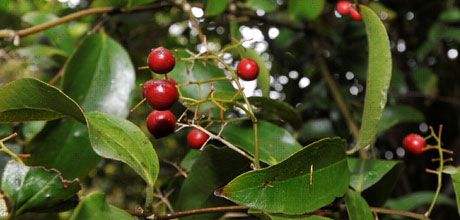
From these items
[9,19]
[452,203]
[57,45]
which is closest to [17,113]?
[57,45]

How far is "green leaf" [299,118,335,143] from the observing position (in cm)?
135

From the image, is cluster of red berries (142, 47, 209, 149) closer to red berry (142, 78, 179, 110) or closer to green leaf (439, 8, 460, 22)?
red berry (142, 78, 179, 110)

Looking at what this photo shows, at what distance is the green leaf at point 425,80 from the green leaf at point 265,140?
121 centimetres

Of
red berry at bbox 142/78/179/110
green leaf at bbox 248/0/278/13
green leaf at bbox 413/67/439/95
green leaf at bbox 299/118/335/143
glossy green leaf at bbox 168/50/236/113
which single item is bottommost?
green leaf at bbox 413/67/439/95

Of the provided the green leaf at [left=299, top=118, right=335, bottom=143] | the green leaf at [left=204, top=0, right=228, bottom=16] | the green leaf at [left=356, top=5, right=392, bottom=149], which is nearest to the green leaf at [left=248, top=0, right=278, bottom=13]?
the green leaf at [left=204, top=0, right=228, bottom=16]

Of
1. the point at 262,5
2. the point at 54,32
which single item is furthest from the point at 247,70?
the point at 54,32

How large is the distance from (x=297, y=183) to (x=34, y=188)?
0.35 meters

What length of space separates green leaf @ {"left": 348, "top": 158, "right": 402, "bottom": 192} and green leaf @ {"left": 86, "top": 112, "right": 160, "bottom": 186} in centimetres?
38

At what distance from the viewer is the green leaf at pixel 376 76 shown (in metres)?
0.70

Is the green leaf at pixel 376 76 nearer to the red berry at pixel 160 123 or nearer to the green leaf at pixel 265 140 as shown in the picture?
the green leaf at pixel 265 140

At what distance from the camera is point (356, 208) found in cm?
67

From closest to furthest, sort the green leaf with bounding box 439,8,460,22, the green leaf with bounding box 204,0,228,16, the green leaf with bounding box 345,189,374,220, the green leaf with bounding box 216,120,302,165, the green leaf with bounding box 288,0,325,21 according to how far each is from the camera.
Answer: the green leaf with bounding box 345,189,374,220
the green leaf with bounding box 216,120,302,165
the green leaf with bounding box 204,0,228,16
the green leaf with bounding box 288,0,325,21
the green leaf with bounding box 439,8,460,22

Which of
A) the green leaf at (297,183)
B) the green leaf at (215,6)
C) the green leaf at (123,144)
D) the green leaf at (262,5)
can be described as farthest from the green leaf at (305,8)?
the green leaf at (123,144)

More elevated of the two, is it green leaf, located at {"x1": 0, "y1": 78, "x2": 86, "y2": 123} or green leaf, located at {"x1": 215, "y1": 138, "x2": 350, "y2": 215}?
green leaf, located at {"x1": 0, "y1": 78, "x2": 86, "y2": 123}
